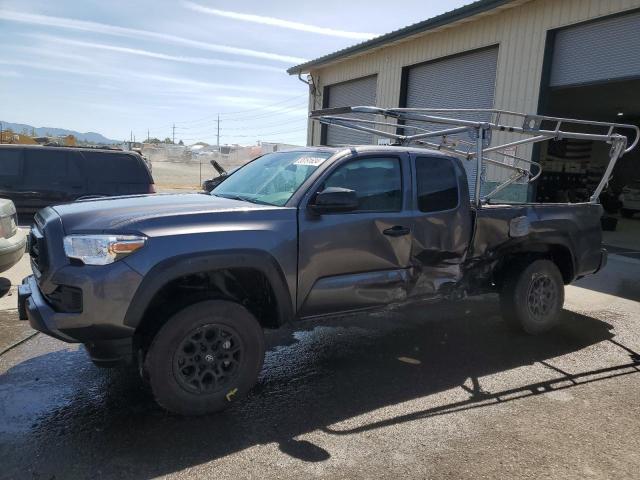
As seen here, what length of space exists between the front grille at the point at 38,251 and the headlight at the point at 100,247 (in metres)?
0.33

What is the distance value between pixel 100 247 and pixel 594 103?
61.8 feet

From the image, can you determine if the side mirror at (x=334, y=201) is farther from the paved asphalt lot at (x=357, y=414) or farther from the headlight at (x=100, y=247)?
the paved asphalt lot at (x=357, y=414)

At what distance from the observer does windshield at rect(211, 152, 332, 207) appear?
13.6 ft

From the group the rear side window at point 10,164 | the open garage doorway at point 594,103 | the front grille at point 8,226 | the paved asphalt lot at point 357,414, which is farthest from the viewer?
the open garage doorway at point 594,103

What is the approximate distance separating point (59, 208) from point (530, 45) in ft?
A: 35.5

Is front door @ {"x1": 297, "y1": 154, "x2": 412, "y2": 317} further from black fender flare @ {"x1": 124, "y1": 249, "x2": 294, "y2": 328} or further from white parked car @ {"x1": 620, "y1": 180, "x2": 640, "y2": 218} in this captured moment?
white parked car @ {"x1": 620, "y1": 180, "x2": 640, "y2": 218}

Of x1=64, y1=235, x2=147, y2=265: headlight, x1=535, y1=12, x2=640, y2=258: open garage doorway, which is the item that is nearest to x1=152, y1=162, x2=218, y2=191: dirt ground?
x1=535, y1=12, x2=640, y2=258: open garage doorway

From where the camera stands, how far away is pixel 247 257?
11.6 feet

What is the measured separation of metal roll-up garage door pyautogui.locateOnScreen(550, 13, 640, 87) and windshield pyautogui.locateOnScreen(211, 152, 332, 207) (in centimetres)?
826

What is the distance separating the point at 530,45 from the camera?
11359 millimetres

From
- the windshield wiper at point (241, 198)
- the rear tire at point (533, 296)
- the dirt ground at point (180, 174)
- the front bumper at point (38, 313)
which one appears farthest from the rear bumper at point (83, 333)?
the dirt ground at point (180, 174)

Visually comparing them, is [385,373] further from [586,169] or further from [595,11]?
[586,169]

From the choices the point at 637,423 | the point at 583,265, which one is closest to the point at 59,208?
the point at 637,423

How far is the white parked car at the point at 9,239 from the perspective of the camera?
5.79 meters
